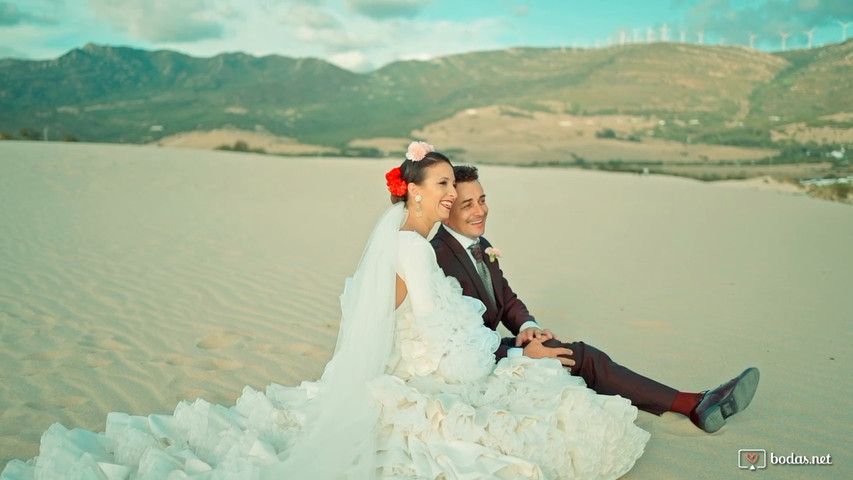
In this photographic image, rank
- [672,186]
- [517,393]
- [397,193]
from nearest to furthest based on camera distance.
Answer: [517,393] → [397,193] → [672,186]

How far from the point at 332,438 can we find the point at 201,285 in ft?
16.6

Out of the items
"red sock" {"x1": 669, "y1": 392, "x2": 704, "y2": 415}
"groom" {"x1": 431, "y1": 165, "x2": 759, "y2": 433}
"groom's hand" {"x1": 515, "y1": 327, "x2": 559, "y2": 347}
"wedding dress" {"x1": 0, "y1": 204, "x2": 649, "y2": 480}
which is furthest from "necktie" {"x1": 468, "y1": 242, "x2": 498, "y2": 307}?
"red sock" {"x1": 669, "y1": 392, "x2": 704, "y2": 415}

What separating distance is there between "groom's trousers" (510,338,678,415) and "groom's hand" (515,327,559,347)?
25 cm

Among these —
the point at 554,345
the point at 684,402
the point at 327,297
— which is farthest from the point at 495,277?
the point at 327,297

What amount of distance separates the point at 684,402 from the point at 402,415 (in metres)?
1.77

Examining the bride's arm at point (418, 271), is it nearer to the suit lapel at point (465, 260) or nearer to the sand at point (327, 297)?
the suit lapel at point (465, 260)

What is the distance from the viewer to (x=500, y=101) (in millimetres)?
66688

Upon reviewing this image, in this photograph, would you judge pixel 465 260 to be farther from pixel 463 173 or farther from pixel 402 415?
pixel 402 415

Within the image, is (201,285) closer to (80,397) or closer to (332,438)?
(80,397)

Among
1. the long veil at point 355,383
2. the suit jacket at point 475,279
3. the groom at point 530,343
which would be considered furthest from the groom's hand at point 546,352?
the long veil at point 355,383

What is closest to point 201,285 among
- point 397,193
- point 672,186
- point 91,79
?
point 397,193

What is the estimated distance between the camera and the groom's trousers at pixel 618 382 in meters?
4.20

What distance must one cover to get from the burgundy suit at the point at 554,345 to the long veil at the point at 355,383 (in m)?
0.70

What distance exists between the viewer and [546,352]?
4.31 metres
